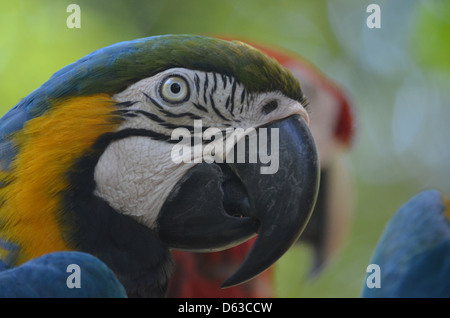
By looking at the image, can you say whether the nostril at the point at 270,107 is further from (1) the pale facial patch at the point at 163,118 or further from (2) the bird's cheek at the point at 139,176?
(2) the bird's cheek at the point at 139,176

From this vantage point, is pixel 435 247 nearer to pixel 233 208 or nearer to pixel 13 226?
pixel 233 208

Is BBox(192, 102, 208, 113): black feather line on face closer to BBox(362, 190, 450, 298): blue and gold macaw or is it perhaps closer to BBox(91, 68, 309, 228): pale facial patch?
BBox(91, 68, 309, 228): pale facial patch

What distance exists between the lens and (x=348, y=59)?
5336 mm

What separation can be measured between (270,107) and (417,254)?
2.58 ft

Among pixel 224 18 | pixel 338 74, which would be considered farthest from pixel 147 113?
pixel 338 74

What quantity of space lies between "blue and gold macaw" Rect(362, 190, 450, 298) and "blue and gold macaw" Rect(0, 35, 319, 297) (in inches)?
24.9

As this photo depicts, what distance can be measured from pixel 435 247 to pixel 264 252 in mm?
743

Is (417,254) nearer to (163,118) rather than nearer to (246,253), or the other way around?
(246,253)

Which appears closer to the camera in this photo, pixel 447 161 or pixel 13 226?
pixel 13 226

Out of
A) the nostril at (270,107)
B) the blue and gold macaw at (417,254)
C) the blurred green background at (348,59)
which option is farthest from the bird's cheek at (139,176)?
the blurred green background at (348,59)

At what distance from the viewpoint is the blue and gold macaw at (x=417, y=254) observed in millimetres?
1716

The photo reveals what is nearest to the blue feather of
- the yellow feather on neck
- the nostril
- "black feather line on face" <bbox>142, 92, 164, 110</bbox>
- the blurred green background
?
the yellow feather on neck

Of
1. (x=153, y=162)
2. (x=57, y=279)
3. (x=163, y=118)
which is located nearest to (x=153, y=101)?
Result: (x=163, y=118)

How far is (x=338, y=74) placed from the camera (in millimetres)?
5305
